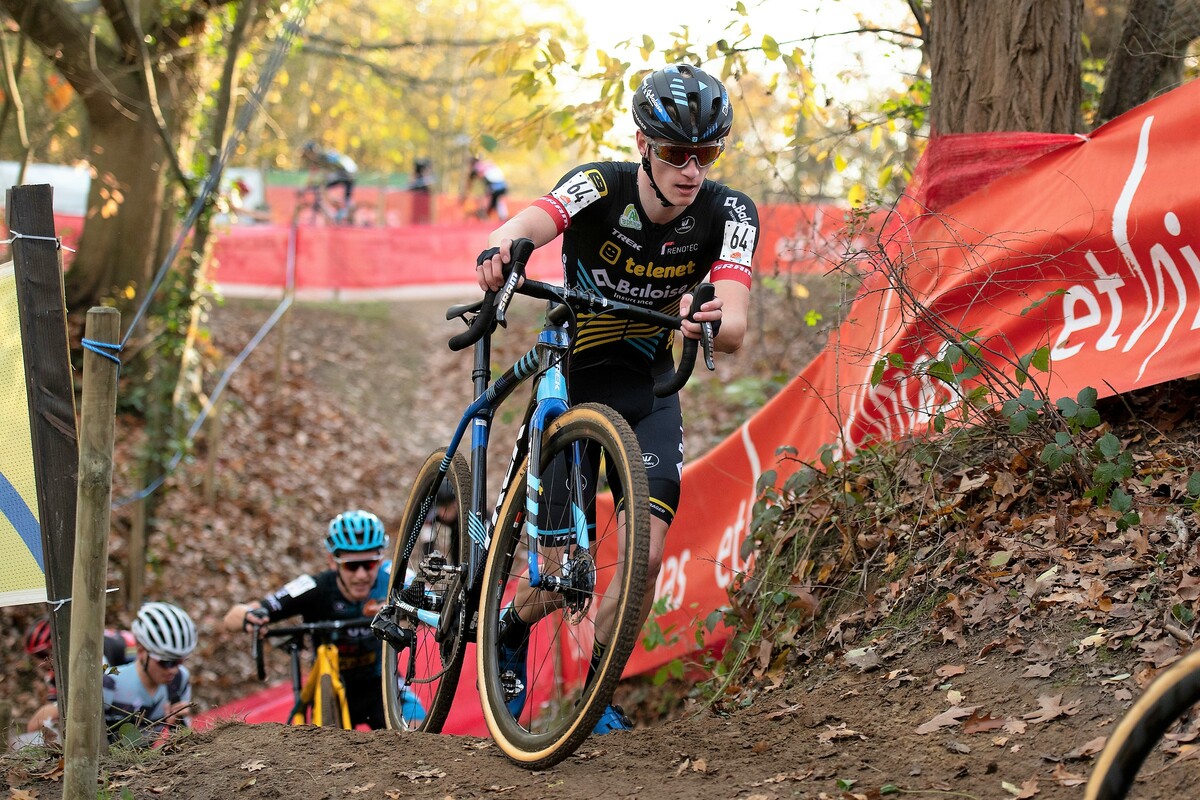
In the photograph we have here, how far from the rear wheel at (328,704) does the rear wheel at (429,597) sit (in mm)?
790

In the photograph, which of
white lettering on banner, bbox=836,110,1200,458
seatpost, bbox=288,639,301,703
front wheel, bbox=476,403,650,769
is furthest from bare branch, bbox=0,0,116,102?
white lettering on banner, bbox=836,110,1200,458

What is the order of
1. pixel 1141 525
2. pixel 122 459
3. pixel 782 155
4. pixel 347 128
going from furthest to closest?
pixel 347 128 < pixel 122 459 < pixel 782 155 < pixel 1141 525

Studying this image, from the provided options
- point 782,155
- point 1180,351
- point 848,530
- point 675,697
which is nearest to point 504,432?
point 782,155

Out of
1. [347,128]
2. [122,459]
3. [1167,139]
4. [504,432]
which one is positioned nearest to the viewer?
[1167,139]

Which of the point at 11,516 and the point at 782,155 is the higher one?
the point at 782,155

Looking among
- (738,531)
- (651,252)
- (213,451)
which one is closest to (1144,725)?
(651,252)

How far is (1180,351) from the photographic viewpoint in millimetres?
4273

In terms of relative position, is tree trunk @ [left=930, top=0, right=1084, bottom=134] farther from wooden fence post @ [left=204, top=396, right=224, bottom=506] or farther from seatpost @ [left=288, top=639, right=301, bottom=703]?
wooden fence post @ [left=204, top=396, right=224, bottom=506]

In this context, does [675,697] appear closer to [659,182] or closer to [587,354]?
[587,354]

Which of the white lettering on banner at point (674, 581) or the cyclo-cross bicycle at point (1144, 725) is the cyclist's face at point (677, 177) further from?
the white lettering on banner at point (674, 581)

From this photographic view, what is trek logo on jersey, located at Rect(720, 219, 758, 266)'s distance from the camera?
4285mm

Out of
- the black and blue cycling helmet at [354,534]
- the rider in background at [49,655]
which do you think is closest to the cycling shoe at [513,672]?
the black and blue cycling helmet at [354,534]

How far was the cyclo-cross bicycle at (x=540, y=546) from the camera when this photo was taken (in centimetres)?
346

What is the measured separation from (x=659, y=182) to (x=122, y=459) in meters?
10.8
